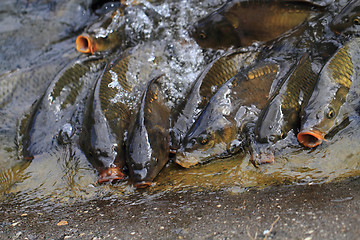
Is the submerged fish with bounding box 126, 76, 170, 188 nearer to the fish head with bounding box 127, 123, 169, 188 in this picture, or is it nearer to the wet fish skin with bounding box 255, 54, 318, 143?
the fish head with bounding box 127, 123, 169, 188

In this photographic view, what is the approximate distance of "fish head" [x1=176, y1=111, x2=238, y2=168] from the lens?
3.49 m

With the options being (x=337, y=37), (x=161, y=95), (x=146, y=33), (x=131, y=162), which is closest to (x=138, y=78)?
(x=161, y=95)

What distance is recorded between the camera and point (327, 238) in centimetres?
233

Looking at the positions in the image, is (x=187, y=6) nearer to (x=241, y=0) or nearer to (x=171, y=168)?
(x=241, y=0)

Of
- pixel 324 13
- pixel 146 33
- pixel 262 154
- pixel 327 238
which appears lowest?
pixel 327 238

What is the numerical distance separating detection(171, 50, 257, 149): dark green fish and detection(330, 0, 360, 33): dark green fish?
990mm

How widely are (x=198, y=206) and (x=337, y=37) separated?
103 inches

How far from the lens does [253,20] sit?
4.58 meters

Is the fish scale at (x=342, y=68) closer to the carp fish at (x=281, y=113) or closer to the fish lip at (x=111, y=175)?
the carp fish at (x=281, y=113)

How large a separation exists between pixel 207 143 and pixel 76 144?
1.40m

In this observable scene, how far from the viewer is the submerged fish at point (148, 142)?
3.36 metres

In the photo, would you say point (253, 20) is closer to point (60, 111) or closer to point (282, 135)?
point (282, 135)

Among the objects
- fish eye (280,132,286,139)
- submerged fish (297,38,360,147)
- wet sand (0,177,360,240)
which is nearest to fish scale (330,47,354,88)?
submerged fish (297,38,360,147)

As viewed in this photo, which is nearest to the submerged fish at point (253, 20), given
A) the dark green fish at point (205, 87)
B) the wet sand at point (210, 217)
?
the dark green fish at point (205, 87)
